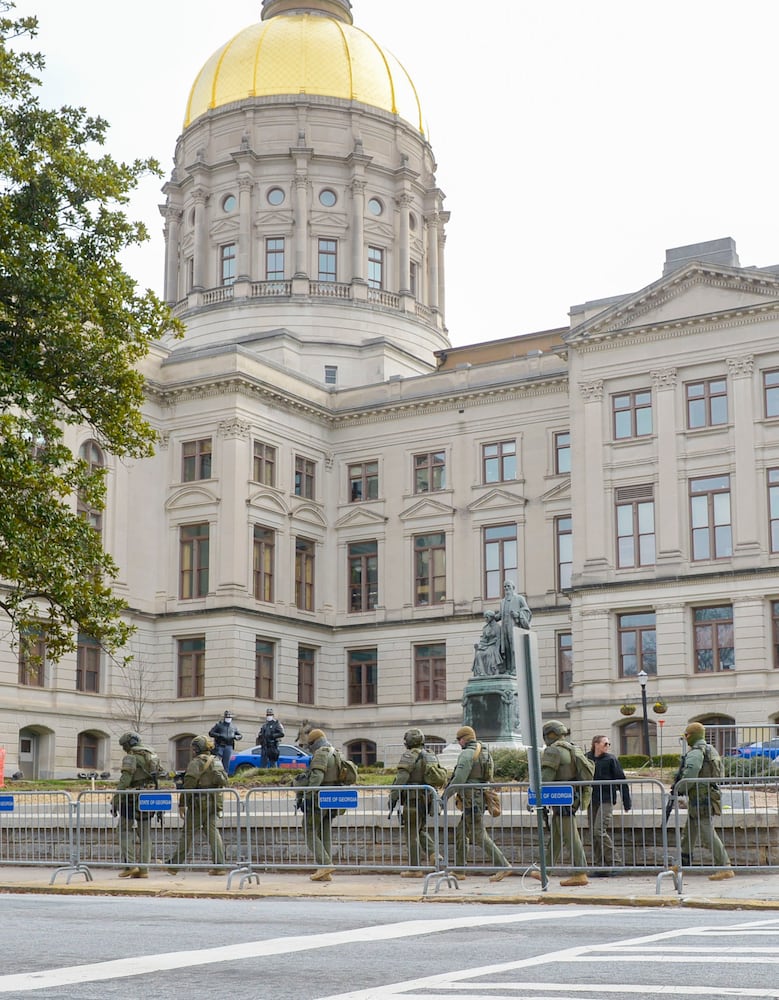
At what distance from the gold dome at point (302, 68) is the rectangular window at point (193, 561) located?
91.0ft

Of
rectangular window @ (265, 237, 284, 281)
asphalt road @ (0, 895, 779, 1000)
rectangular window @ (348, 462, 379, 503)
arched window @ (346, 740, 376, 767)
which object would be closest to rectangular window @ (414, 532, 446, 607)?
rectangular window @ (348, 462, 379, 503)

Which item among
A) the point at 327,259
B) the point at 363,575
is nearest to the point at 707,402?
the point at 363,575

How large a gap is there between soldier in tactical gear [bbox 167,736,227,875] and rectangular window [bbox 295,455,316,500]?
4150cm

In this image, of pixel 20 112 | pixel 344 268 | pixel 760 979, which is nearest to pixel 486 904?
pixel 760 979

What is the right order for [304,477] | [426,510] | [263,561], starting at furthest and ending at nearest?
1. [304,477]
2. [426,510]
3. [263,561]

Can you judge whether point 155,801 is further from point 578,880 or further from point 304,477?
point 304,477

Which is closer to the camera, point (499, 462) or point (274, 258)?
point (499, 462)

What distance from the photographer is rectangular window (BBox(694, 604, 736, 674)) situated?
50.2 meters

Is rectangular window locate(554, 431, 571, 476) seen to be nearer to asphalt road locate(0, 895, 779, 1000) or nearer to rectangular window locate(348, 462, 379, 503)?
rectangular window locate(348, 462, 379, 503)

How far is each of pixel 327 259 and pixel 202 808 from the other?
56.4 meters

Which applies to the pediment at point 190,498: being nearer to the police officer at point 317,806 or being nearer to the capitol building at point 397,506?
the capitol building at point 397,506

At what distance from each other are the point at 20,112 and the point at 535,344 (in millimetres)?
43045

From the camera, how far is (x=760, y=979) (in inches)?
311

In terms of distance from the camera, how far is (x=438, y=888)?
16.4 m
